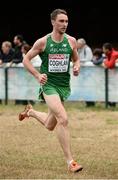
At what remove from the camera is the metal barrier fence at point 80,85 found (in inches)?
725

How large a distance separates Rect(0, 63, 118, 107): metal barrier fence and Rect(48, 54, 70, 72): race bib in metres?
8.32

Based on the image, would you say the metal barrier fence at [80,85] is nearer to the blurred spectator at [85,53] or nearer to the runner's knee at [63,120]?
the blurred spectator at [85,53]

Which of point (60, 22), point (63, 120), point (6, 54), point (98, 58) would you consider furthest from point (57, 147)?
point (6, 54)

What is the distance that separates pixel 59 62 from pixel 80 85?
9.06 meters

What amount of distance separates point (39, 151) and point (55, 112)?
202 cm

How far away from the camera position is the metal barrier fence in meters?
18.4

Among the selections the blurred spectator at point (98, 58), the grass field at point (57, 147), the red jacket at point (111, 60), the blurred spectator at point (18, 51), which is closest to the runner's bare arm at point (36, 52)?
the grass field at point (57, 147)

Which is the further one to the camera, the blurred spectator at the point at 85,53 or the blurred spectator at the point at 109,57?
the blurred spectator at the point at 85,53

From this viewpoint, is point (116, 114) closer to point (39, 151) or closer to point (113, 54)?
point (113, 54)

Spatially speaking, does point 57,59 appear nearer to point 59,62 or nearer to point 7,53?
point 59,62

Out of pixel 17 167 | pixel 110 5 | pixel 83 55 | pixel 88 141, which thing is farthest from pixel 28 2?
pixel 17 167

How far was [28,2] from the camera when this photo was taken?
3150cm

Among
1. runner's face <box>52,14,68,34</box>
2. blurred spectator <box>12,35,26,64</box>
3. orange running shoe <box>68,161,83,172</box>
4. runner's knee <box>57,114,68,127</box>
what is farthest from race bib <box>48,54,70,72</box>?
blurred spectator <box>12,35,26,64</box>

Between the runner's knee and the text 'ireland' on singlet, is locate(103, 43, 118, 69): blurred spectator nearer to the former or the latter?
the text 'ireland' on singlet
